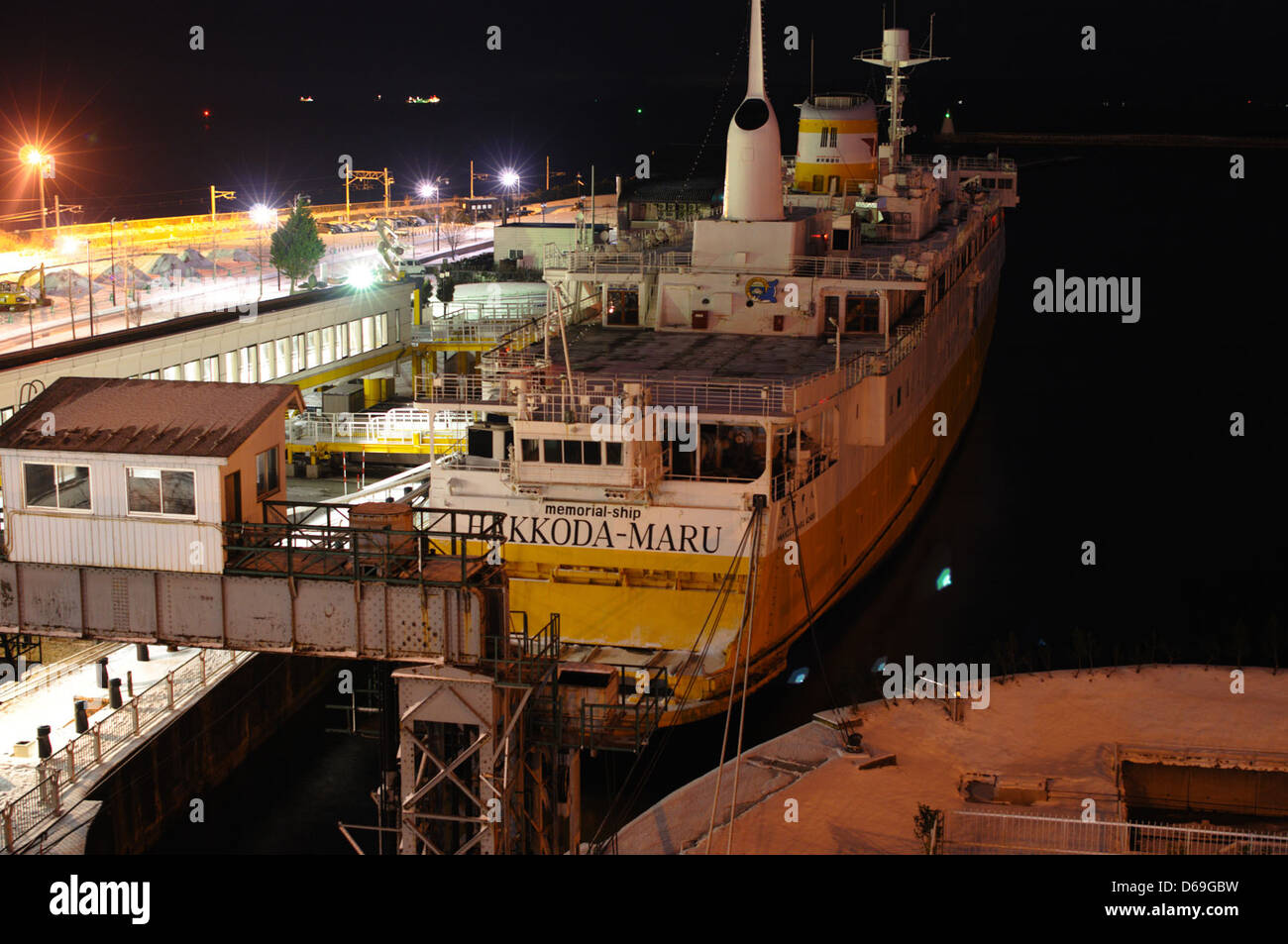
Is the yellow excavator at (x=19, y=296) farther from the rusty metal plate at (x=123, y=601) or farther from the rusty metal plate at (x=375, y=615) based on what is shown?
the rusty metal plate at (x=375, y=615)

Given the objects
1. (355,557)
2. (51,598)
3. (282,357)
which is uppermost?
(282,357)

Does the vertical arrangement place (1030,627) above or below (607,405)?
below

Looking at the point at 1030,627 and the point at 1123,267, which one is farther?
the point at 1123,267

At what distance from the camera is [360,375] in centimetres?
5091

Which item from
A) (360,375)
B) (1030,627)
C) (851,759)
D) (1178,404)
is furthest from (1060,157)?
(851,759)

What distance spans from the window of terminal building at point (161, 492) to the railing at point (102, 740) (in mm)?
2265

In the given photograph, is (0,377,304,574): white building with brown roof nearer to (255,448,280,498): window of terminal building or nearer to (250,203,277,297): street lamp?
(255,448,280,498): window of terminal building

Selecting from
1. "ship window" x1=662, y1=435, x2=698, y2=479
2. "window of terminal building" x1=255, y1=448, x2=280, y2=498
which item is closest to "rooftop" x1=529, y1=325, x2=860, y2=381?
"ship window" x1=662, y1=435, x2=698, y2=479

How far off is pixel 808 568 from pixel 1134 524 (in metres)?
13.9

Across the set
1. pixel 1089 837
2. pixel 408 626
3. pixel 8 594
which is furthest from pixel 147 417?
pixel 1089 837

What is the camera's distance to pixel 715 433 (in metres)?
30.7

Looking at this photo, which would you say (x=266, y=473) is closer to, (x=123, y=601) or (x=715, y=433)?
(x=123, y=601)

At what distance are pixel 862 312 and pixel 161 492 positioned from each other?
76.5 feet
